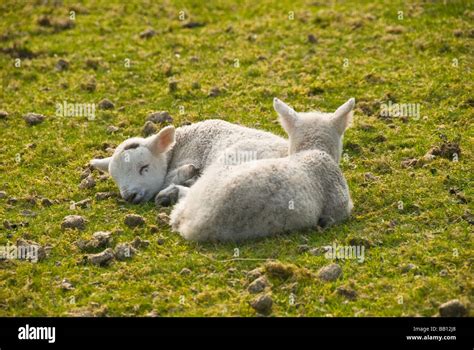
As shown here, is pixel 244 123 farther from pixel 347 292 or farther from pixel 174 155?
pixel 347 292

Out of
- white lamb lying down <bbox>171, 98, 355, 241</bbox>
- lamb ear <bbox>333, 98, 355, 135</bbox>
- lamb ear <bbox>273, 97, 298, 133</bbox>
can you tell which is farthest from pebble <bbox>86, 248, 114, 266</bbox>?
lamb ear <bbox>333, 98, 355, 135</bbox>

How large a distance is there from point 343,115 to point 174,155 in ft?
8.59

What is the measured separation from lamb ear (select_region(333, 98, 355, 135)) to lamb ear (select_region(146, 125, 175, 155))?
226 cm

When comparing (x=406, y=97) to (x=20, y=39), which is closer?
(x=406, y=97)

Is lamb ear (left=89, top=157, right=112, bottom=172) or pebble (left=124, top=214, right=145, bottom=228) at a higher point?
lamb ear (left=89, top=157, right=112, bottom=172)

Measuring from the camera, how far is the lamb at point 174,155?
12023 millimetres

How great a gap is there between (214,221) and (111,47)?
30.5ft

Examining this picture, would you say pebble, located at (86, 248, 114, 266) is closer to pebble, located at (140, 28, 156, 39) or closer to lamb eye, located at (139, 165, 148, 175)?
lamb eye, located at (139, 165, 148, 175)

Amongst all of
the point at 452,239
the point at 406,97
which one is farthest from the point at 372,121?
the point at 452,239

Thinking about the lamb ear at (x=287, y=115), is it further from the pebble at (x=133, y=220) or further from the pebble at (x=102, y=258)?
the pebble at (x=102, y=258)

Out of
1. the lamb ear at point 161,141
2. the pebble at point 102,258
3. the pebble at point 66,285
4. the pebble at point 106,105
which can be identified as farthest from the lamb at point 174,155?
the pebble at point 106,105

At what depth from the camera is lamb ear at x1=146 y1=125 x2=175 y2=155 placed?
1251 cm

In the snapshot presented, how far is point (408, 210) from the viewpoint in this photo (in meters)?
11.2
